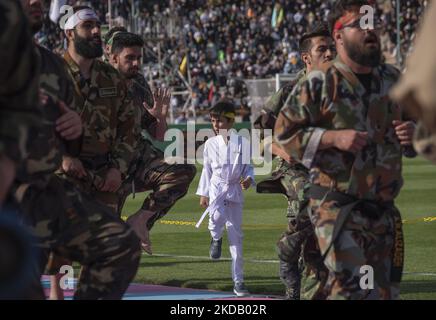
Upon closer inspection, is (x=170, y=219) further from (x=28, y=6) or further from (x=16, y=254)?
(x=16, y=254)

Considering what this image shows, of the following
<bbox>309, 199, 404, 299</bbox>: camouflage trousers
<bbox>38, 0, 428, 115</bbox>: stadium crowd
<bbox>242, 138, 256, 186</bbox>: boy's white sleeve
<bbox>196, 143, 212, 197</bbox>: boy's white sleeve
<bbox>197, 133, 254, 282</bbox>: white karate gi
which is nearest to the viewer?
<bbox>309, 199, 404, 299</bbox>: camouflage trousers

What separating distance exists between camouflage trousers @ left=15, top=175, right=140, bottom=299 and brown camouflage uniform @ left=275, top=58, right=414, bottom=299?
1.15 m

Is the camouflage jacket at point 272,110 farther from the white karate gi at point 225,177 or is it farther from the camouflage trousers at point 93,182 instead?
the white karate gi at point 225,177

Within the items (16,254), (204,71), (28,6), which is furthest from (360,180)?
(204,71)

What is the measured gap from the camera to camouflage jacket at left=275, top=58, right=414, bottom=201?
7.13 metres

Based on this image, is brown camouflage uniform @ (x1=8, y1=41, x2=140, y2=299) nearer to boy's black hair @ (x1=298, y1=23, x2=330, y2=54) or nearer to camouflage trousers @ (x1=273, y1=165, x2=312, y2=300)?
camouflage trousers @ (x1=273, y1=165, x2=312, y2=300)

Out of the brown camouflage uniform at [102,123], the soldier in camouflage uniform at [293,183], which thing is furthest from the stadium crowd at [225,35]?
the brown camouflage uniform at [102,123]

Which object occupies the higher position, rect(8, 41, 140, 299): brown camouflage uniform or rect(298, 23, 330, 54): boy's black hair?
rect(298, 23, 330, 54): boy's black hair

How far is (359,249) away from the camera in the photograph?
23.1 feet

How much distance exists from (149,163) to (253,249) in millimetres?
4141

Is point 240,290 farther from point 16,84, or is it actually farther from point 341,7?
point 16,84

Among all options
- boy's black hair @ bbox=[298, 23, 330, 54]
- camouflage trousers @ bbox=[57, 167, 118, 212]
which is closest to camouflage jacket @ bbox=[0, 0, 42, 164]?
camouflage trousers @ bbox=[57, 167, 118, 212]

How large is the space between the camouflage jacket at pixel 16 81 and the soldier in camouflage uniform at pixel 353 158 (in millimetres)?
2641

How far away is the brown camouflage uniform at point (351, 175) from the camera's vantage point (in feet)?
23.2
